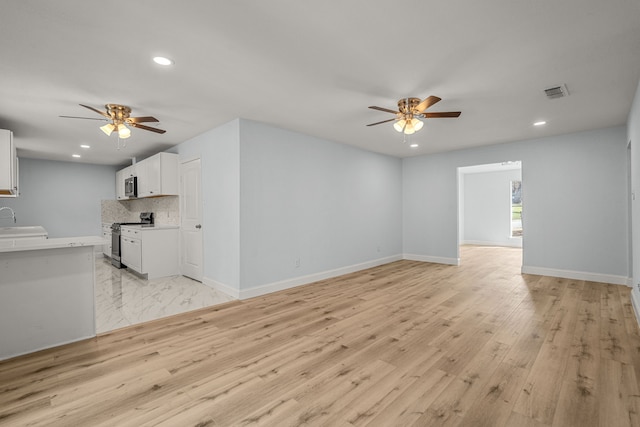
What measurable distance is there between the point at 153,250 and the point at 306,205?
113 inches

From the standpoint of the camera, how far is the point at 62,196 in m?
7.62

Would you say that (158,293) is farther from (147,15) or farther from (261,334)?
(147,15)

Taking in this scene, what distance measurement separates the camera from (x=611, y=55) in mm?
2521

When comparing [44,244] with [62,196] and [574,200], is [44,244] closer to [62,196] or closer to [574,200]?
[62,196]

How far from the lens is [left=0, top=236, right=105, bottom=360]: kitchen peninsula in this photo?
2.54 metres

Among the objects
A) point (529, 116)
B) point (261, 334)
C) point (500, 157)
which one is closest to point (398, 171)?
point (500, 157)

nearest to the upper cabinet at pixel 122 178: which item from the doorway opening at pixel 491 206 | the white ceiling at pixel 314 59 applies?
the white ceiling at pixel 314 59

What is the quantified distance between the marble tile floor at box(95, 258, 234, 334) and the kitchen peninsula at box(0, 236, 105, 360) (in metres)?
0.36

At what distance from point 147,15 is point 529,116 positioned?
4651 mm

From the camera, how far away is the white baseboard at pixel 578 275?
4.76m

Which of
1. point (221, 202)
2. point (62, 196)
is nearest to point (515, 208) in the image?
point (221, 202)

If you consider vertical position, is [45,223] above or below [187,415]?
above

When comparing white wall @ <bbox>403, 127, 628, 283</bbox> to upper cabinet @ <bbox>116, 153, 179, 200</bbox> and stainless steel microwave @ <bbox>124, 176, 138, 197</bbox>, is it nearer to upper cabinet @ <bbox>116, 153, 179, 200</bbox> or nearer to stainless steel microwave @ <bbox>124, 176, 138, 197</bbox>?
upper cabinet @ <bbox>116, 153, 179, 200</bbox>

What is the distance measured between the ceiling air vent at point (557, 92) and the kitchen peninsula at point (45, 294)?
4832 mm
